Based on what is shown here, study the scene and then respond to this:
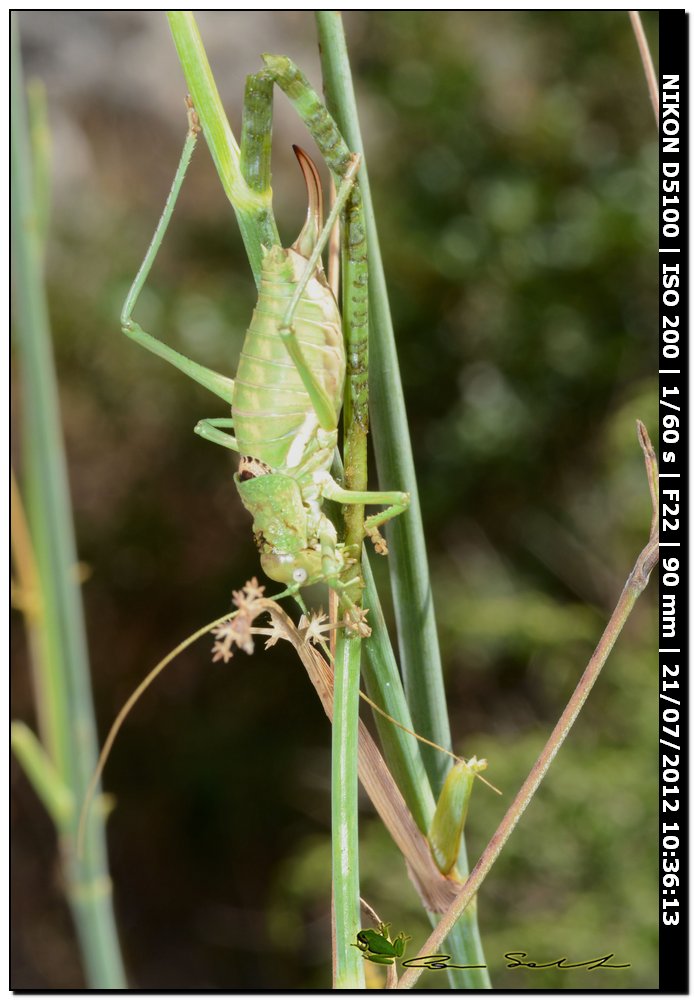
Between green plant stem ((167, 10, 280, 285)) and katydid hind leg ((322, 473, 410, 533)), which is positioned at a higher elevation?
green plant stem ((167, 10, 280, 285))

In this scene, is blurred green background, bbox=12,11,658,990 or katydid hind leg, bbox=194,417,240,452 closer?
katydid hind leg, bbox=194,417,240,452

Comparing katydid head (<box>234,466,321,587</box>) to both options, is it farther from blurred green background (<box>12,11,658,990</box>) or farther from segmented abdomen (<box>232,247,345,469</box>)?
blurred green background (<box>12,11,658,990</box>)

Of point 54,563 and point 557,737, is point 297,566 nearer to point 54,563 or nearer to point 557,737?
point 557,737

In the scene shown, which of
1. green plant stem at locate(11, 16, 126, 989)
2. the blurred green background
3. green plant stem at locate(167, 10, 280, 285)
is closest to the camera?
green plant stem at locate(167, 10, 280, 285)

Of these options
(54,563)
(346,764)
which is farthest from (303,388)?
(54,563)

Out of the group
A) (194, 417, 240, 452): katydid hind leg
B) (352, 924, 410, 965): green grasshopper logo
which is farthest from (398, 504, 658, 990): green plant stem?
(194, 417, 240, 452): katydid hind leg

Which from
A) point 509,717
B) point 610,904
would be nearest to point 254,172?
point 610,904

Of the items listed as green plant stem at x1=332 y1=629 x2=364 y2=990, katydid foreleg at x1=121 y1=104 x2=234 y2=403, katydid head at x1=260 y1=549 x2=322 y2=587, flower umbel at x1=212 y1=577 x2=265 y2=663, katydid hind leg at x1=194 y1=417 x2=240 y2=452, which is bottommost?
green plant stem at x1=332 y1=629 x2=364 y2=990
